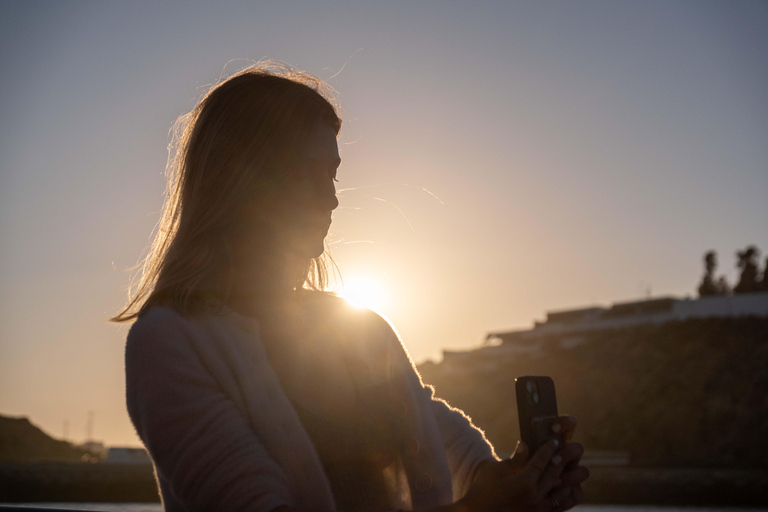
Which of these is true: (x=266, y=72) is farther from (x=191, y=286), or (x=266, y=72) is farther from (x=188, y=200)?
(x=191, y=286)

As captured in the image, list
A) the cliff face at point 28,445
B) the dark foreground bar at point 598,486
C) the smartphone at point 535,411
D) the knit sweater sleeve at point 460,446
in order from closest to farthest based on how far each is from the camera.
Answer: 1. the smartphone at point 535,411
2. the knit sweater sleeve at point 460,446
3. the dark foreground bar at point 598,486
4. the cliff face at point 28,445

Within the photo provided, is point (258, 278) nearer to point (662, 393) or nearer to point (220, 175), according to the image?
point (220, 175)

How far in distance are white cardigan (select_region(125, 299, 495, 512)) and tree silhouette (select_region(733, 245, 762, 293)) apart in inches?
2968

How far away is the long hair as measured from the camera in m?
1.77

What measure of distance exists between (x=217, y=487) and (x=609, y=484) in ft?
121

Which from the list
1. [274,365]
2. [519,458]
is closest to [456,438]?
[519,458]

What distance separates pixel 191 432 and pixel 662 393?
5160 centimetres

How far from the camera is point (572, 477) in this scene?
1.69 m

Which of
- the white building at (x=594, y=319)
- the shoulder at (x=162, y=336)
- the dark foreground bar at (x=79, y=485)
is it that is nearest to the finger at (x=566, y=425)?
the shoulder at (x=162, y=336)

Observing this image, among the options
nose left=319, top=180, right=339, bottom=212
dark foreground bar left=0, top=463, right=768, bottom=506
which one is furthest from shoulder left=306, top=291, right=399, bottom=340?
dark foreground bar left=0, top=463, right=768, bottom=506

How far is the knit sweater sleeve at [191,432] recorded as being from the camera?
4.73ft

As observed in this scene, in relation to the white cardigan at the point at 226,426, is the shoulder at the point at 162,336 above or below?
above

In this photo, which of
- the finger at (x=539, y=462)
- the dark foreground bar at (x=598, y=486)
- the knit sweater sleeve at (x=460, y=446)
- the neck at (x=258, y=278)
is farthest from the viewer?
the dark foreground bar at (x=598, y=486)

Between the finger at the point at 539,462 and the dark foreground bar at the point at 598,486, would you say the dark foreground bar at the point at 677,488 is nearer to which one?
the dark foreground bar at the point at 598,486
